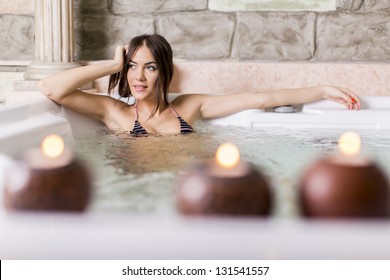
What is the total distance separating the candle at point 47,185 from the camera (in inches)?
27.5

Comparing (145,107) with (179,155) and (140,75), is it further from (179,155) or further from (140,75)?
(179,155)

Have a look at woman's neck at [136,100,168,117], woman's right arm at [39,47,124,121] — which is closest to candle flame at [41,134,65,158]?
woman's right arm at [39,47,124,121]

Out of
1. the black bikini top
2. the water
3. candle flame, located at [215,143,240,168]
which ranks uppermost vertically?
candle flame, located at [215,143,240,168]

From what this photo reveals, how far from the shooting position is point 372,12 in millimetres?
3205

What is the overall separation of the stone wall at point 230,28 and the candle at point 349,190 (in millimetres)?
2641

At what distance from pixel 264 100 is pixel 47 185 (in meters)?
1.98

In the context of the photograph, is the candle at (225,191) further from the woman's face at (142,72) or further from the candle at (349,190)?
the woman's face at (142,72)

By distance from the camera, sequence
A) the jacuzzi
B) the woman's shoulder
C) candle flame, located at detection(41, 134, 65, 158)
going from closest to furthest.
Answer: the jacuzzi, candle flame, located at detection(41, 134, 65, 158), the woman's shoulder

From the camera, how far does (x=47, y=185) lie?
2.29 ft

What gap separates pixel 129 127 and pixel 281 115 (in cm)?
68

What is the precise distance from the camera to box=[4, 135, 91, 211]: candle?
27.5 inches

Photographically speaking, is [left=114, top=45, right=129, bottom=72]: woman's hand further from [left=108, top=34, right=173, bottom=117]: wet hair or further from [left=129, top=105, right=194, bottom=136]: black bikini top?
[left=129, top=105, right=194, bottom=136]: black bikini top

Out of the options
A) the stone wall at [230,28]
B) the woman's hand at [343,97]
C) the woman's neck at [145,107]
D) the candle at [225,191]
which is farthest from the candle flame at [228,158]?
the stone wall at [230,28]

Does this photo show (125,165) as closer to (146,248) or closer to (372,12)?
(146,248)
